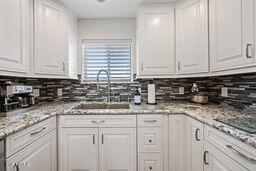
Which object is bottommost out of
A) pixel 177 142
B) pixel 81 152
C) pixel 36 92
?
pixel 81 152

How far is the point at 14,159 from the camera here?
4.02ft

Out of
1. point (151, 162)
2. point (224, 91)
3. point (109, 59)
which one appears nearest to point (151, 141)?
point (151, 162)

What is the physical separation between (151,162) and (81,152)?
2.46 feet

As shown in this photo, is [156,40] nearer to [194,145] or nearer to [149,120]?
[149,120]

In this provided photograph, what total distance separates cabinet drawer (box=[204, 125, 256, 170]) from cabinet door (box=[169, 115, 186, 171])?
0.54 metres

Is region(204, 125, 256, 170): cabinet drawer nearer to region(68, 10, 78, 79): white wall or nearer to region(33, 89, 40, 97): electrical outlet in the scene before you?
region(68, 10, 78, 79): white wall

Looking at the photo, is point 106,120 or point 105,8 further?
point 105,8

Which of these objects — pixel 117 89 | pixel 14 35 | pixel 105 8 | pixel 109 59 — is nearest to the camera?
pixel 14 35

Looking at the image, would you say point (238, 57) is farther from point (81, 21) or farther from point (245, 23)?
point (81, 21)

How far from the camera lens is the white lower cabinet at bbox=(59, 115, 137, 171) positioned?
6.71ft

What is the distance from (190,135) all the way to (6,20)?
6.15 ft

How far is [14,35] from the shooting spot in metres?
1.65

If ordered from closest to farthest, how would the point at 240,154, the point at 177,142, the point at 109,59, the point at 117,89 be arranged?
the point at 240,154, the point at 177,142, the point at 117,89, the point at 109,59

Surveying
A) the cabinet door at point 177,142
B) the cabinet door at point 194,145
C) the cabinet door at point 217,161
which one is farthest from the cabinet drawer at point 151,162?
the cabinet door at point 217,161
